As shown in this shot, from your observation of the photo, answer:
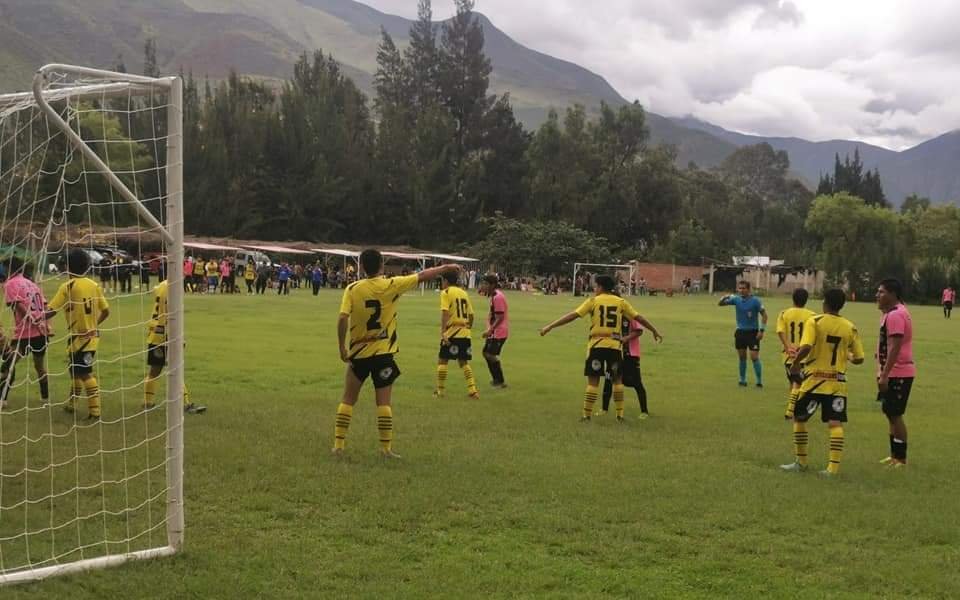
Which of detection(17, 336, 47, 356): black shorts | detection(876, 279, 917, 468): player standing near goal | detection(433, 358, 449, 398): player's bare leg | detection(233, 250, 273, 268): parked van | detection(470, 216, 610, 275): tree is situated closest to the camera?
detection(876, 279, 917, 468): player standing near goal

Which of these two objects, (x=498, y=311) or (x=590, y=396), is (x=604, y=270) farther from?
(x=590, y=396)

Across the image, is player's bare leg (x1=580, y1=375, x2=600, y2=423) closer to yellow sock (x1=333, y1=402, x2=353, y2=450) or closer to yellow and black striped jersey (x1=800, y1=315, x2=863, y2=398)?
yellow and black striped jersey (x1=800, y1=315, x2=863, y2=398)

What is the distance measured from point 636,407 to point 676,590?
285 inches

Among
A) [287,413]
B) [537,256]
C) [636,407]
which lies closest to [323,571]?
[287,413]

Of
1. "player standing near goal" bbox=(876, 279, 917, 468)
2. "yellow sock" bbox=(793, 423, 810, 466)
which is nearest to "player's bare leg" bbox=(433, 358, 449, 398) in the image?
"yellow sock" bbox=(793, 423, 810, 466)

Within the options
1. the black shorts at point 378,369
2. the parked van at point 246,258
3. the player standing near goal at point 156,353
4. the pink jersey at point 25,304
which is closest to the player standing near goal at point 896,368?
the black shorts at point 378,369

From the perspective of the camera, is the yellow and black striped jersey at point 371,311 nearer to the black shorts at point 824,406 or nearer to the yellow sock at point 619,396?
the yellow sock at point 619,396

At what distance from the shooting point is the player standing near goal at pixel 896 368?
8688 millimetres

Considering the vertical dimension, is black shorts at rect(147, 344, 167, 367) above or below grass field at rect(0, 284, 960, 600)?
above

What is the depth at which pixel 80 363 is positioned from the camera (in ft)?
31.7

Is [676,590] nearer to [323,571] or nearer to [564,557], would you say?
[564,557]

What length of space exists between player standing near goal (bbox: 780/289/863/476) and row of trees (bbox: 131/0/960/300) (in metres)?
59.7

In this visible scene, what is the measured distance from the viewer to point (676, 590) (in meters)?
5.21

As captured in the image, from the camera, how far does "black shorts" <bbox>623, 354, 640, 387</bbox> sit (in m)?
11.4
